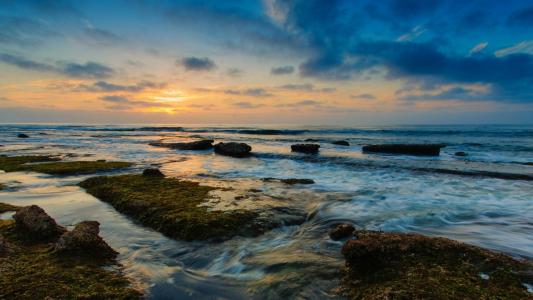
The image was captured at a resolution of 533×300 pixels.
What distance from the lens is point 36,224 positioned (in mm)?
6770

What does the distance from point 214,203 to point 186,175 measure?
24.5 ft

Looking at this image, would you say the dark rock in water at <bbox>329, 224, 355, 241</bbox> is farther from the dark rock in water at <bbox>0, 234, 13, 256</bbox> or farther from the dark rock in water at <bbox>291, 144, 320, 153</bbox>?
the dark rock in water at <bbox>291, 144, 320, 153</bbox>

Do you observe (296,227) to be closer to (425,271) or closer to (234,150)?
(425,271)

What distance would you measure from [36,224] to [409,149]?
2953 centimetres

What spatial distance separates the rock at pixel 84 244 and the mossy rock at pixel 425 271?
176 inches

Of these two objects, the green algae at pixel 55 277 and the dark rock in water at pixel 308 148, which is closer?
the green algae at pixel 55 277

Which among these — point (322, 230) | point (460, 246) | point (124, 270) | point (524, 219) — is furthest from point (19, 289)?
point (524, 219)

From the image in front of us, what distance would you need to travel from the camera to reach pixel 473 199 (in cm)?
1162

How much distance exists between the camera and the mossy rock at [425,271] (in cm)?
425

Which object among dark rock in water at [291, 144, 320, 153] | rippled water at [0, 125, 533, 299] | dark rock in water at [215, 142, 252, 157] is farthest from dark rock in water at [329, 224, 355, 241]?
dark rock in water at [291, 144, 320, 153]

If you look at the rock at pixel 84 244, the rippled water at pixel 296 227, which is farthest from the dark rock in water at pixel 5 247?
the rippled water at pixel 296 227

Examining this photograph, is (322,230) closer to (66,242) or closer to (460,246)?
(460,246)

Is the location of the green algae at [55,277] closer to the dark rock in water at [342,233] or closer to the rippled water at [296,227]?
the rippled water at [296,227]

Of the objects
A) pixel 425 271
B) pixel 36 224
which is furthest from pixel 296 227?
pixel 36 224
